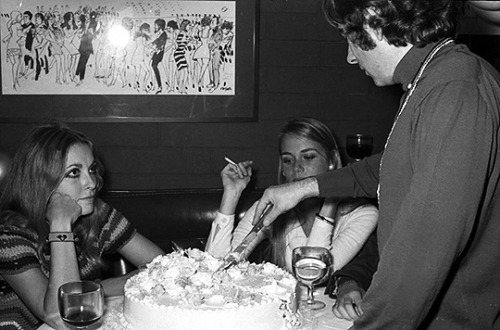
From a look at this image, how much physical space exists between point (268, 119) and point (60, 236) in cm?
193

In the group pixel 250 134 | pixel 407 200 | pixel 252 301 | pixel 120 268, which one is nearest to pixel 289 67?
pixel 250 134

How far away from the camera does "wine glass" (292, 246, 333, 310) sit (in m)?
1.92

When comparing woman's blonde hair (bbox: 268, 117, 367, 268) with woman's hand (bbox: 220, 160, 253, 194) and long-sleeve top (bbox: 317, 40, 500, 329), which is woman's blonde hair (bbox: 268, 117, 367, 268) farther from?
long-sleeve top (bbox: 317, 40, 500, 329)

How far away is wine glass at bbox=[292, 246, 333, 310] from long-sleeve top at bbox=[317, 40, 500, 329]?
559 mm

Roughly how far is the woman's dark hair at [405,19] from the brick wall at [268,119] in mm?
2329

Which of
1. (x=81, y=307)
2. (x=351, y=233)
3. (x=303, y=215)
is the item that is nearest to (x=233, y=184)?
(x=303, y=215)

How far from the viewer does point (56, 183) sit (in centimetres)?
223

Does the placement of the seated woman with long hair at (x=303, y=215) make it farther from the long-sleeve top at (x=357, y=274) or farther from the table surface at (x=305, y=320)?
the table surface at (x=305, y=320)

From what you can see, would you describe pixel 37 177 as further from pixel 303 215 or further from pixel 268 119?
pixel 268 119

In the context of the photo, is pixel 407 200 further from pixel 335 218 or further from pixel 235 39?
pixel 235 39

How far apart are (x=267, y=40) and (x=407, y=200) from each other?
8.72 feet

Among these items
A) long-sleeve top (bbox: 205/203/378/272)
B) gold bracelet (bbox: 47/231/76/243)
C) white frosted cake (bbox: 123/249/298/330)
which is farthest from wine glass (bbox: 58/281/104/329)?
long-sleeve top (bbox: 205/203/378/272)

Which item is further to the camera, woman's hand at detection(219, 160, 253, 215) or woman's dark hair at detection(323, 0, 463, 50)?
woman's hand at detection(219, 160, 253, 215)

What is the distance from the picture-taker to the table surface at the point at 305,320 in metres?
1.74
